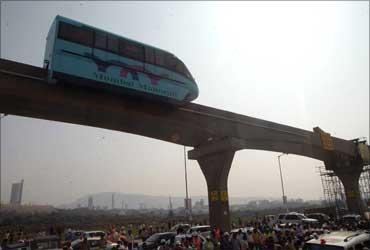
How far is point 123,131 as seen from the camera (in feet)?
66.5

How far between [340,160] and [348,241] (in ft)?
123

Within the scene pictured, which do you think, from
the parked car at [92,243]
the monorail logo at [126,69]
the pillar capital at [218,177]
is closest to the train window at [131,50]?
the monorail logo at [126,69]

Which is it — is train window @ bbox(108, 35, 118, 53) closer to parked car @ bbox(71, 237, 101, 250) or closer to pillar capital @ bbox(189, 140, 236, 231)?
pillar capital @ bbox(189, 140, 236, 231)

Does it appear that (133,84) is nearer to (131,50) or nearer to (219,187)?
(131,50)

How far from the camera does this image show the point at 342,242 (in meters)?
7.14

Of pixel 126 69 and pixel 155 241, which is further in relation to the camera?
pixel 155 241

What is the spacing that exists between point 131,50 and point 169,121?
5.72m

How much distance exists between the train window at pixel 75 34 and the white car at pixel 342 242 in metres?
12.8

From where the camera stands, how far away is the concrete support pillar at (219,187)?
20875 millimetres

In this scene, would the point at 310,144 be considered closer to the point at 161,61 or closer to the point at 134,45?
the point at 161,61

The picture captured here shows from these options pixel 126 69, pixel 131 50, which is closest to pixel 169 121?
pixel 126 69

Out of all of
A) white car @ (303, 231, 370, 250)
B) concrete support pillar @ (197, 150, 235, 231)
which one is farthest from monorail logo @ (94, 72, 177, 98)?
white car @ (303, 231, 370, 250)

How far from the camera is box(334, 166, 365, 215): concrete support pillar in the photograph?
3909 cm

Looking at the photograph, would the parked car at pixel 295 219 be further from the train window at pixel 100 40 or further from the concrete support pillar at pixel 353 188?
the train window at pixel 100 40
